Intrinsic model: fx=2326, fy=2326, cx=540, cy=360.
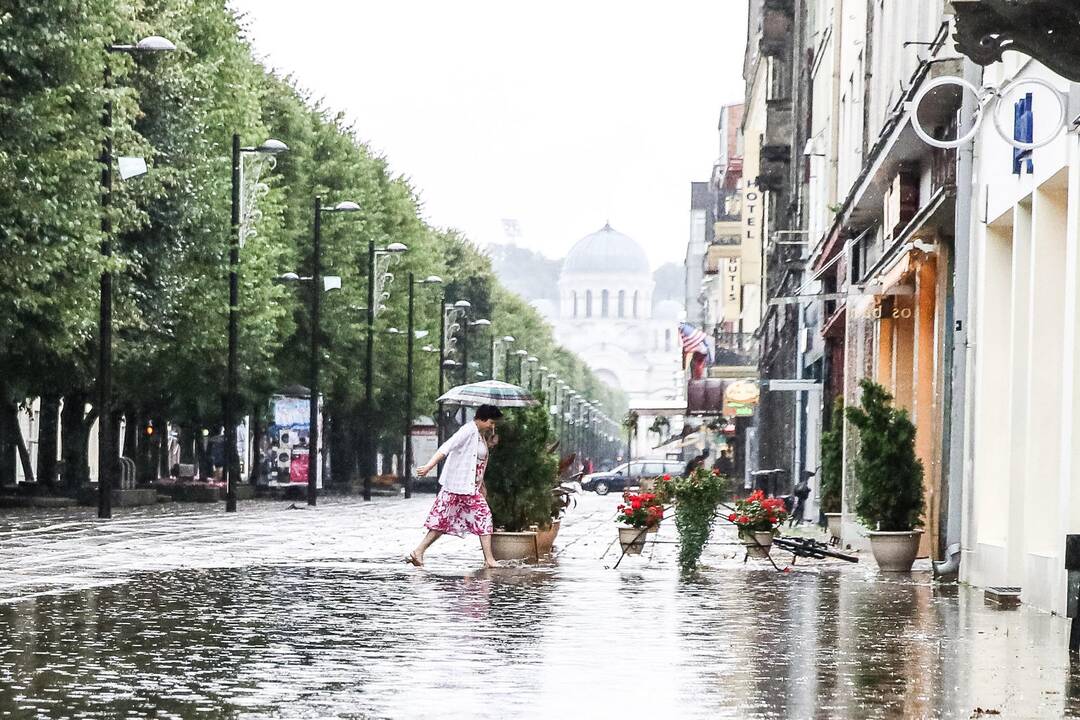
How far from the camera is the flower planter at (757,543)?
2628 centimetres

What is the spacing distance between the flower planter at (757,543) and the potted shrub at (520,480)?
8.61 feet

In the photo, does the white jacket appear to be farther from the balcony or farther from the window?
the window

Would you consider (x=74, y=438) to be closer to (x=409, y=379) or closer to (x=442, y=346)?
(x=409, y=379)

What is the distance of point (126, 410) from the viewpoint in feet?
185

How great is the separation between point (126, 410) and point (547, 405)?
32601 millimetres

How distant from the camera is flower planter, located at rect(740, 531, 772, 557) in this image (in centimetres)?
2628

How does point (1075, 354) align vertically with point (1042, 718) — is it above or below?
above

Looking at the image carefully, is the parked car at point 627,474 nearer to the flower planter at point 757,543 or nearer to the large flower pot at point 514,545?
the flower planter at point 757,543

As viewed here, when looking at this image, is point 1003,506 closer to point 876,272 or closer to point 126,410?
point 876,272

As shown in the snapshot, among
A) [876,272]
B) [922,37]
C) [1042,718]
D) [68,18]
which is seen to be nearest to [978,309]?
[922,37]

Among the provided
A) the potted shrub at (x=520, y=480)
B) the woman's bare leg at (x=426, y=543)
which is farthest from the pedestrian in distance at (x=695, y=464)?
the woman's bare leg at (x=426, y=543)

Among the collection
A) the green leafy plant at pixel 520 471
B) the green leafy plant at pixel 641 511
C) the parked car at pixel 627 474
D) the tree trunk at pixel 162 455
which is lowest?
the parked car at pixel 627 474

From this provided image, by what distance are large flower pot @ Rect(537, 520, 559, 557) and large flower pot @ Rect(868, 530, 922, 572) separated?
12.1 ft

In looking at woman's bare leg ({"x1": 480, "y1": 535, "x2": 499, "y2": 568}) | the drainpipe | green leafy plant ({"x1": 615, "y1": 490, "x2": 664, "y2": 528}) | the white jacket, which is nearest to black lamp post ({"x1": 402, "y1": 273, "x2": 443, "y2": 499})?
green leafy plant ({"x1": 615, "y1": 490, "x2": 664, "y2": 528})
